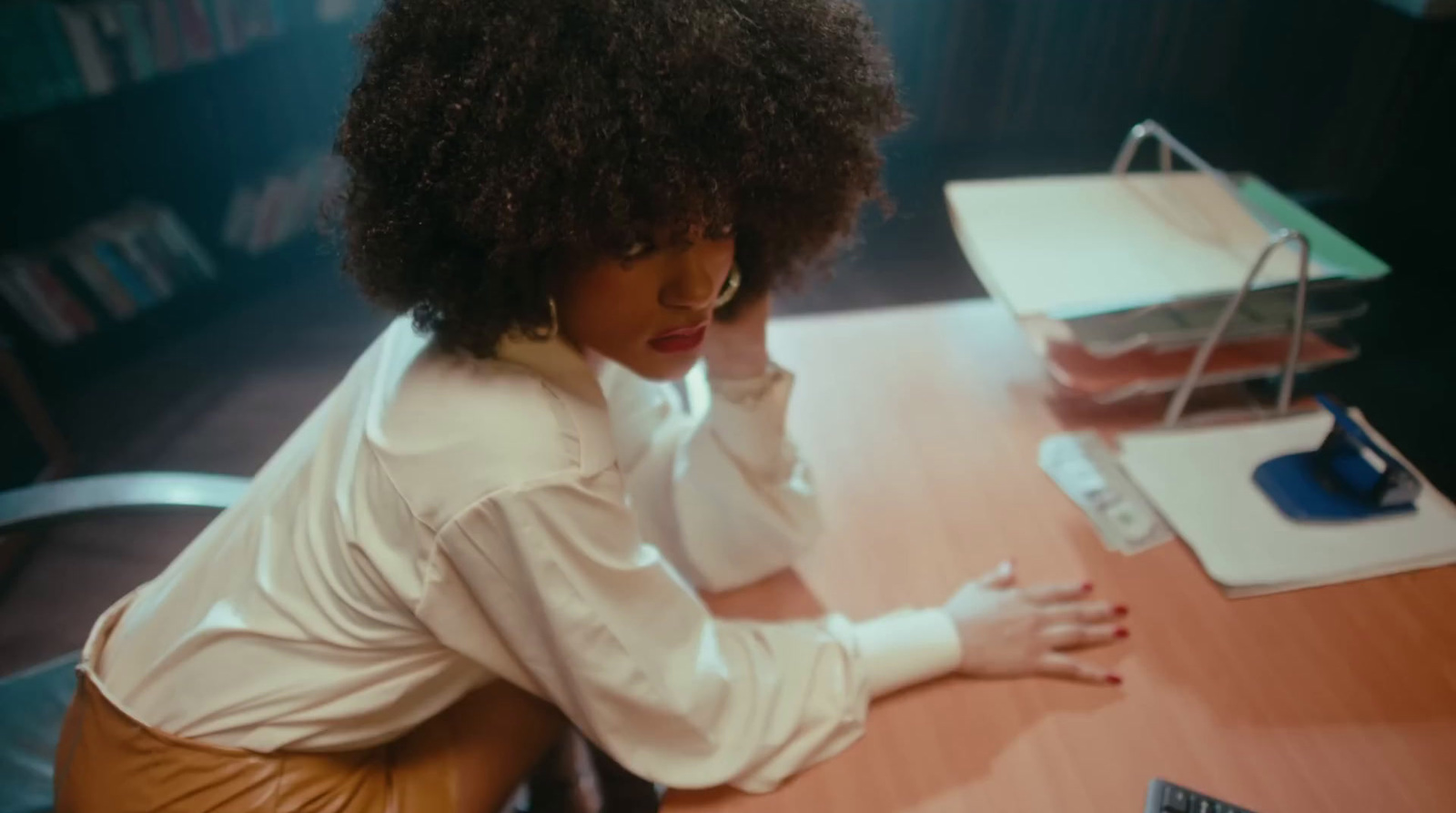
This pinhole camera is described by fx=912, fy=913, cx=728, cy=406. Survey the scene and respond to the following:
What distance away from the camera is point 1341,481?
3.12ft

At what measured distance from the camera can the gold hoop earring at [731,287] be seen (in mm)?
916

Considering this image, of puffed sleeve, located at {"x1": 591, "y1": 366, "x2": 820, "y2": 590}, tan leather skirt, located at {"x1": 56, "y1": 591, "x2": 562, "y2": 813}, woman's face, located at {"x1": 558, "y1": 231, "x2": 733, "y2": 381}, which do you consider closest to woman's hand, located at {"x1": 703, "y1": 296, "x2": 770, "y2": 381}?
puffed sleeve, located at {"x1": 591, "y1": 366, "x2": 820, "y2": 590}

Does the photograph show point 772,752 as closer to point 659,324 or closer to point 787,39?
point 659,324

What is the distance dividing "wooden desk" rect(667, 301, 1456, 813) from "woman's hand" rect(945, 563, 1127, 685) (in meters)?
0.02

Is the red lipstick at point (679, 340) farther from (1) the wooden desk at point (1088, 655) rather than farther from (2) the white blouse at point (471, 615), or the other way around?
(1) the wooden desk at point (1088, 655)

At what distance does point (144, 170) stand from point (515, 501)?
2.30 meters

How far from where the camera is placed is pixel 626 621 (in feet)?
2.39

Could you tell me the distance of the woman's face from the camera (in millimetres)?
731

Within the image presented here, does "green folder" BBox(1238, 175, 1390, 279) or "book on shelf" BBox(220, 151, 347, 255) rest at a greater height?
"green folder" BBox(1238, 175, 1390, 279)

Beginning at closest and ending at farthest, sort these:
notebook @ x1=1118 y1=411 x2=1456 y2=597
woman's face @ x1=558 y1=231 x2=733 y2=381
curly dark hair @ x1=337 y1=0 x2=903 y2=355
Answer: curly dark hair @ x1=337 y1=0 x2=903 y2=355 → woman's face @ x1=558 y1=231 x2=733 y2=381 → notebook @ x1=1118 y1=411 x2=1456 y2=597

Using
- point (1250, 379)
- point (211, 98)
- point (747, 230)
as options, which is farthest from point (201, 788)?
point (211, 98)

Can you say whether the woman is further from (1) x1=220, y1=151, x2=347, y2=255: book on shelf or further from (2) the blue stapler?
(1) x1=220, y1=151, x2=347, y2=255: book on shelf

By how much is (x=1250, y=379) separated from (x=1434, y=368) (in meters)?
0.19

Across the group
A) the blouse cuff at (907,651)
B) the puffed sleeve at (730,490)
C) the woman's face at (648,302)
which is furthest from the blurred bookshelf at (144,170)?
the blouse cuff at (907,651)
